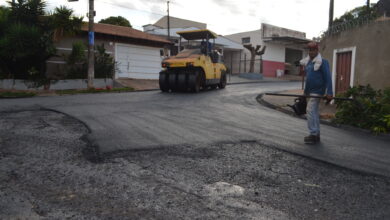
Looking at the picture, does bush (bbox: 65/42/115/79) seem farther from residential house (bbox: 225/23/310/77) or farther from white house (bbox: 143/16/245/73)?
residential house (bbox: 225/23/310/77)

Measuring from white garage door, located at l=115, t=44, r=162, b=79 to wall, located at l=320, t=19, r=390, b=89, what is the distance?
13079 millimetres

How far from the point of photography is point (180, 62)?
43.4 ft

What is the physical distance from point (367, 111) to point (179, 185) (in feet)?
19.3

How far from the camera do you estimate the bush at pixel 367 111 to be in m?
6.91

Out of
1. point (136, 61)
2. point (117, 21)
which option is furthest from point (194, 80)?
point (117, 21)

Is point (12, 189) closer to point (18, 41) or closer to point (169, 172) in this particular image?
point (169, 172)

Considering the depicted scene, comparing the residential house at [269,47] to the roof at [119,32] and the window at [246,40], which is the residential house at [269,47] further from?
the roof at [119,32]

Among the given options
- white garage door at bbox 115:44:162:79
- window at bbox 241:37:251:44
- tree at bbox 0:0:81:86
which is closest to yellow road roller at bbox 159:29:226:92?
tree at bbox 0:0:81:86

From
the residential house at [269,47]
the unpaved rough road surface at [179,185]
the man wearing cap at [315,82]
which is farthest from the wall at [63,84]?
the residential house at [269,47]

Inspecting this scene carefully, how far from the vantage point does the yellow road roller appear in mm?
13430

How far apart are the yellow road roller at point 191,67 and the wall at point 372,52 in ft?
19.3

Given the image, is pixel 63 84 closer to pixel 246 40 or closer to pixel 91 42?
pixel 91 42

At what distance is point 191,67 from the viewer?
1342 centimetres

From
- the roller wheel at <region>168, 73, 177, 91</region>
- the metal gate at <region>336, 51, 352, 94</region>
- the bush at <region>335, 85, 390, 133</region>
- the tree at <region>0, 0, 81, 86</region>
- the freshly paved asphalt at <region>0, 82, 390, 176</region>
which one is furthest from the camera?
the roller wheel at <region>168, 73, 177, 91</region>
